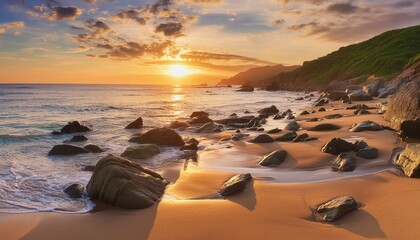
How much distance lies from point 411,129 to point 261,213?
24.1ft

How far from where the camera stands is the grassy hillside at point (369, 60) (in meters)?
68.9

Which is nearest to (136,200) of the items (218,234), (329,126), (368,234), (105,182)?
(105,182)

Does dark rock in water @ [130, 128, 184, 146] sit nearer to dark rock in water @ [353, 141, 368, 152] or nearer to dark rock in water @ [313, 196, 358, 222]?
dark rock in water @ [353, 141, 368, 152]

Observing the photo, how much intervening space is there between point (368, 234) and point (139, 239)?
3573 millimetres

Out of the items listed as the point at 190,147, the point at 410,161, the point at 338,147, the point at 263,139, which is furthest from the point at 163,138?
the point at 410,161

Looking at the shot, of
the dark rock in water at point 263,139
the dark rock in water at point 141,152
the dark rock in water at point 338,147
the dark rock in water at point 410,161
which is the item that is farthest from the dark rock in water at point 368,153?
the dark rock in water at point 141,152

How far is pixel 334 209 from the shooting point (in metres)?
5.78

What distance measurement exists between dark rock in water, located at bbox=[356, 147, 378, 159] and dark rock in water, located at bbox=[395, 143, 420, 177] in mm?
979

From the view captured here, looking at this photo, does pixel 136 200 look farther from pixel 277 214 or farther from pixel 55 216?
pixel 277 214

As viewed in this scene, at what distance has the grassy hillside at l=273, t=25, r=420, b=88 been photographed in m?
68.9

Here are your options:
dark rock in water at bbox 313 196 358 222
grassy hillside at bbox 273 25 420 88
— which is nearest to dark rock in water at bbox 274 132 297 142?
dark rock in water at bbox 313 196 358 222

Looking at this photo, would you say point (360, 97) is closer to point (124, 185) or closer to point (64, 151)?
point (64, 151)

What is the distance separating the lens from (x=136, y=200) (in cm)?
679

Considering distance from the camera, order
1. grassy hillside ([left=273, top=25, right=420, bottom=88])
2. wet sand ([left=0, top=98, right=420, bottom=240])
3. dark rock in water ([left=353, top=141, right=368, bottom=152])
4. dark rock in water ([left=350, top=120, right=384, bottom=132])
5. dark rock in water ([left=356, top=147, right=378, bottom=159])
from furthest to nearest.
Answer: grassy hillside ([left=273, top=25, right=420, bottom=88]) → dark rock in water ([left=350, top=120, right=384, bottom=132]) → dark rock in water ([left=353, top=141, right=368, bottom=152]) → dark rock in water ([left=356, top=147, right=378, bottom=159]) → wet sand ([left=0, top=98, right=420, bottom=240])
